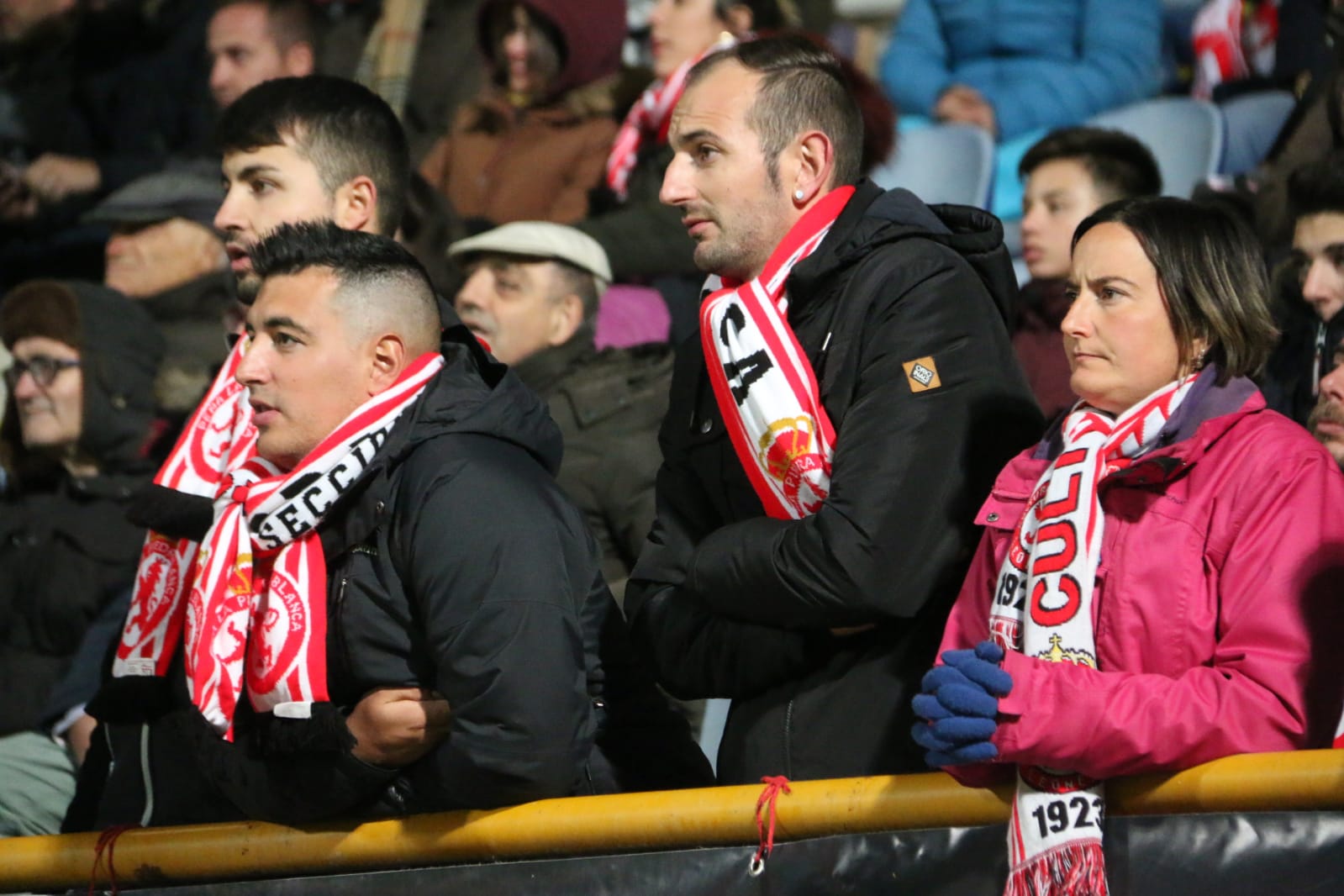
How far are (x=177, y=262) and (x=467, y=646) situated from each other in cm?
432

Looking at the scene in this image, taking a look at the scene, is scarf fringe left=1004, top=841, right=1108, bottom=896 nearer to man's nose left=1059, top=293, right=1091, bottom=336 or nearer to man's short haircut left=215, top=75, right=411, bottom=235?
man's nose left=1059, top=293, right=1091, bottom=336

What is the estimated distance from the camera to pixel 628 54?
8609mm

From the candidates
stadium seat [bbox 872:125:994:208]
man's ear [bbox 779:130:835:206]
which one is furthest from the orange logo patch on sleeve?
stadium seat [bbox 872:125:994:208]

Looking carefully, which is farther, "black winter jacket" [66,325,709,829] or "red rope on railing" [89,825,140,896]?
"red rope on railing" [89,825,140,896]

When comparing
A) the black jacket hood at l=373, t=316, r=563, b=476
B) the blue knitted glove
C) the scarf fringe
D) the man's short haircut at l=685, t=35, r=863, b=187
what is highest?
the man's short haircut at l=685, t=35, r=863, b=187

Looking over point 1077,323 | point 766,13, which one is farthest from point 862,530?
point 766,13

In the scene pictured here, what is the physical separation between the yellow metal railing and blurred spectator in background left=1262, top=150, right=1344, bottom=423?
171cm

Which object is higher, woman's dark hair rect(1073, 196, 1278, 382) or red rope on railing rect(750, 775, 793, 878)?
woman's dark hair rect(1073, 196, 1278, 382)

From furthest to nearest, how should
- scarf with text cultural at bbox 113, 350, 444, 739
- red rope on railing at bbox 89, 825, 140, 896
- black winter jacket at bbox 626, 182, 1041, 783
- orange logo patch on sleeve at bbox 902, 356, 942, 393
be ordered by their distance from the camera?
1. red rope on railing at bbox 89, 825, 140, 896
2. scarf with text cultural at bbox 113, 350, 444, 739
3. orange logo patch on sleeve at bbox 902, 356, 942, 393
4. black winter jacket at bbox 626, 182, 1041, 783

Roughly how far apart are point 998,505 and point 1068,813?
0.60 meters

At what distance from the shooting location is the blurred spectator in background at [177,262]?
6711 mm

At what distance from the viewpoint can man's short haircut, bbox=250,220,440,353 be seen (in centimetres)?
377

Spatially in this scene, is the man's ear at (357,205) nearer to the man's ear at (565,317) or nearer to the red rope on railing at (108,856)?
the man's ear at (565,317)

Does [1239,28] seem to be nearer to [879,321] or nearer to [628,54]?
[628,54]
